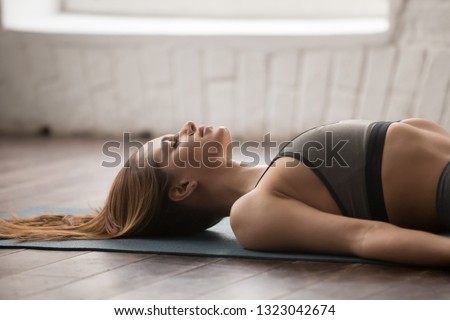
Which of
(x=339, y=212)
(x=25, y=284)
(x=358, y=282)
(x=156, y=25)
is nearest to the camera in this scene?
(x=358, y=282)

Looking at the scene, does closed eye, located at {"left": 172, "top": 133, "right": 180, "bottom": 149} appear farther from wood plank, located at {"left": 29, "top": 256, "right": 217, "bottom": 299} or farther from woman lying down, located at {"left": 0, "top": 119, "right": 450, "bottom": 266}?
wood plank, located at {"left": 29, "top": 256, "right": 217, "bottom": 299}

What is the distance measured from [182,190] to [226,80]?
2415 millimetres

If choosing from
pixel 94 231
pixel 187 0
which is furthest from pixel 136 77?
pixel 94 231

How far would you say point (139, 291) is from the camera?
2.11 metres

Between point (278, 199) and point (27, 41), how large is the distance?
10.8 ft

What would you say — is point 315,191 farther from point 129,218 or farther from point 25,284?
point 25,284

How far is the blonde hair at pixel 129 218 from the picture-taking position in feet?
8.19

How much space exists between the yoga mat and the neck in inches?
5.1

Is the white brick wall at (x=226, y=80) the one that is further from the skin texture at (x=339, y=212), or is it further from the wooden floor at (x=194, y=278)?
the wooden floor at (x=194, y=278)

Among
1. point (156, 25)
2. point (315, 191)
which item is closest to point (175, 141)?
point (315, 191)

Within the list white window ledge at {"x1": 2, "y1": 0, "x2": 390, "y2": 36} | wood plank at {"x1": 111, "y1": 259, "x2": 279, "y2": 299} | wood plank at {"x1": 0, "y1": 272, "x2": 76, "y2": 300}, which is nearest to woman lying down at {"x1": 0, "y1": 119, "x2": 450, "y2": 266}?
wood plank at {"x1": 111, "y1": 259, "x2": 279, "y2": 299}

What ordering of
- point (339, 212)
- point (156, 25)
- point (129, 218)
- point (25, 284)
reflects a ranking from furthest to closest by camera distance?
point (156, 25) → point (129, 218) → point (339, 212) → point (25, 284)

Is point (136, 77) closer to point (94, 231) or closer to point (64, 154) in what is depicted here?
point (64, 154)

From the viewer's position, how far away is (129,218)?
2572 mm
